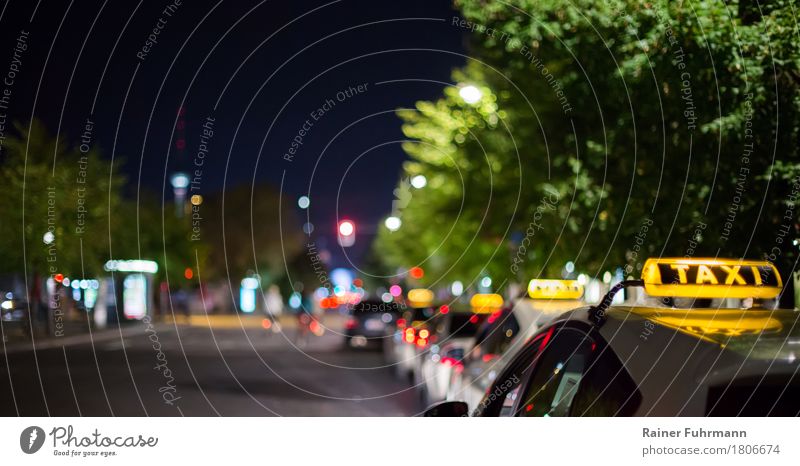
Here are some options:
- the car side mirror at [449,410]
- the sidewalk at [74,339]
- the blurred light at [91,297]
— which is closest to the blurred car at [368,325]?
the sidewalk at [74,339]

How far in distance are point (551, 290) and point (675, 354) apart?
375 centimetres

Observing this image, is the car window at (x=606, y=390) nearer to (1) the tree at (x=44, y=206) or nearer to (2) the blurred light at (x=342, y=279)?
(1) the tree at (x=44, y=206)

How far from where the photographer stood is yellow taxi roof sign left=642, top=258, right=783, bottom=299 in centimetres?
439

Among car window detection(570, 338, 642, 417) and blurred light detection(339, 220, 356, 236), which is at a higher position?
car window detection(570, 338, 642, 417)

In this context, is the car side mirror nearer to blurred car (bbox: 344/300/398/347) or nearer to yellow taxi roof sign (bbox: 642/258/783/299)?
yellow taxi roof sign (bbox: 642/258/783/299)

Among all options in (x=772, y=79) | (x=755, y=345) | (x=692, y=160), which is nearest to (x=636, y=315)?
(x=755, y=345)

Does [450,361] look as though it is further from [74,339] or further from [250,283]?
[250,283]

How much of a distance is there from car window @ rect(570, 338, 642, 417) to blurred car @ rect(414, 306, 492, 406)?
23.7 ft

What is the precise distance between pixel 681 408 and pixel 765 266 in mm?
1546

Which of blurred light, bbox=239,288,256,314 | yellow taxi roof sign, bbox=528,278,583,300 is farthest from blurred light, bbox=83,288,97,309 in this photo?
yellow taxi roof sign, bbox=528,278,583,300

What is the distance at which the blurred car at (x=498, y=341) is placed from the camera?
1009cm

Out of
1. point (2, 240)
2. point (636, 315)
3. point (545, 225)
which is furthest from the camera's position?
point (2, 240)

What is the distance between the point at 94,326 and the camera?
53.0 metres

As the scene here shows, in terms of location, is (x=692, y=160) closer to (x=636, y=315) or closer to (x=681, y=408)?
(x=636, y=315)
